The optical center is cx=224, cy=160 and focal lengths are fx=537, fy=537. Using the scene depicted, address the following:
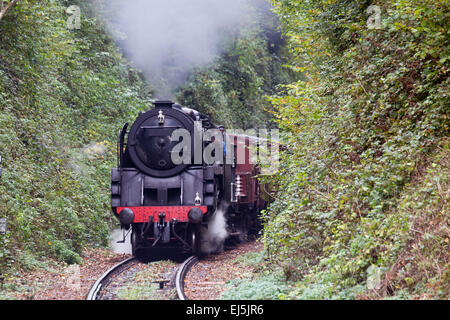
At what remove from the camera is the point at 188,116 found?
11.7 m

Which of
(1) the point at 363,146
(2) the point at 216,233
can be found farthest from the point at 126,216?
(1) the point at 363,146

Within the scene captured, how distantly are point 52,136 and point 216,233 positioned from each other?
550 cm

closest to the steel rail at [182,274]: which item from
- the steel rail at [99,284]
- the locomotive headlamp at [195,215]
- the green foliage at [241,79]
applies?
the locomotive headlamp at [195,215]

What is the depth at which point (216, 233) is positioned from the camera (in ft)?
43.0

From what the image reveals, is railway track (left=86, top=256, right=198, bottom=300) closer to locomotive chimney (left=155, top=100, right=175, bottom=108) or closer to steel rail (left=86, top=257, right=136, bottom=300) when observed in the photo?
steel rail (left=86, top=257, right=136, bottom=300)

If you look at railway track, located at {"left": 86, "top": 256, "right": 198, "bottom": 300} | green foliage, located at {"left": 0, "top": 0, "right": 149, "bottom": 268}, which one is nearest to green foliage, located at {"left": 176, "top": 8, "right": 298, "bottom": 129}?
green foliage, located at {"left": 0, "top": 0, "right": 149, "bottom": 268}

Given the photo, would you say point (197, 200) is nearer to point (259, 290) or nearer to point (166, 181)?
point (166, 181)

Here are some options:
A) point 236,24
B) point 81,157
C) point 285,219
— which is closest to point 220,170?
point 285,219

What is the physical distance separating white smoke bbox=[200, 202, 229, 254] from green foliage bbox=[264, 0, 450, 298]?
9.59ft

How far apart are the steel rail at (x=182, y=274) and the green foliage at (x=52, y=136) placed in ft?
7.65

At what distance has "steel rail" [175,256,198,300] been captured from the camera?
7601 mm

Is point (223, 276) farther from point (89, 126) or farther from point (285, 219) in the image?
point (89, 126)

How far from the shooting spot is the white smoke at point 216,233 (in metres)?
12.7

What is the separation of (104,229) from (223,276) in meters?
5.48
